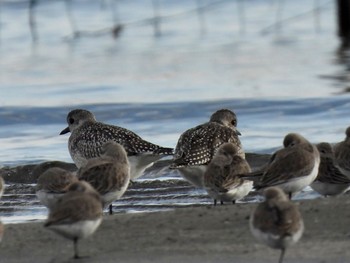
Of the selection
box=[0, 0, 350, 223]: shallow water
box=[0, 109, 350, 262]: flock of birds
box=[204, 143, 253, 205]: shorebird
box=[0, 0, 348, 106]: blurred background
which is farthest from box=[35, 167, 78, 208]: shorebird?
box=[0, 0, 348, 106]: blurred background

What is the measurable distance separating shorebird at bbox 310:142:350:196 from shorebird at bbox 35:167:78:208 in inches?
93.6

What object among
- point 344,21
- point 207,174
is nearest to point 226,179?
point 207,174

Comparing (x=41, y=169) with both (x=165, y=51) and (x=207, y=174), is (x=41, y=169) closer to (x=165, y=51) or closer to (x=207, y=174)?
(x=207, y=174)

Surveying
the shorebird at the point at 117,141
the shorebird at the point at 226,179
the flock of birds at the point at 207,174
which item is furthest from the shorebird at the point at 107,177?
the shorebird at the point at 117,141

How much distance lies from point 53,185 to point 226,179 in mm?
1531

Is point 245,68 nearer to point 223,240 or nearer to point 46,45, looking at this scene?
point 46,45

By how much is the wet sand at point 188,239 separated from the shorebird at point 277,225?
1.17 ft

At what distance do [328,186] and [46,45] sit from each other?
14.6 meters

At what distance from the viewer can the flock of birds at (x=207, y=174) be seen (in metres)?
7.58

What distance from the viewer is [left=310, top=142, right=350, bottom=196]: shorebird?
1048 cm

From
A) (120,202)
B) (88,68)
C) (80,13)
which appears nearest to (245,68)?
(88,68)

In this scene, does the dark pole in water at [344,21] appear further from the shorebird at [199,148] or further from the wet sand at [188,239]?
the wet sand at [188,239]

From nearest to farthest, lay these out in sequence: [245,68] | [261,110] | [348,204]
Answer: [348,204] → [261,110] → [245,68]

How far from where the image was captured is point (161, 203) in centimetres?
1168
